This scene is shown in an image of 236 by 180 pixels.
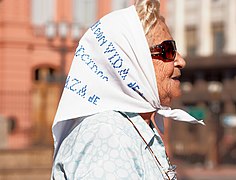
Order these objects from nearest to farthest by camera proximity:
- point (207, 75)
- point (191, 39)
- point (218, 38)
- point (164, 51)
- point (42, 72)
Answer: point (164, 51) < point (42, 72) < point (207, 75) < point (218, 38) < point (191, 39)

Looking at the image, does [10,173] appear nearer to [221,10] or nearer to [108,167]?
[108,167]

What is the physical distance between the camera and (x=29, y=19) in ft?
85.5

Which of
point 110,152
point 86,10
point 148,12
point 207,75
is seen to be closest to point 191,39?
point 207,75

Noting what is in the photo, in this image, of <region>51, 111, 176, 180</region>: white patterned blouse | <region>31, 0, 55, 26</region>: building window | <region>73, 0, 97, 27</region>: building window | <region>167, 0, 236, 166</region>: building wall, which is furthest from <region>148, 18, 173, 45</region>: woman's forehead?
<region>73, 0, 97, 27</region>: building window

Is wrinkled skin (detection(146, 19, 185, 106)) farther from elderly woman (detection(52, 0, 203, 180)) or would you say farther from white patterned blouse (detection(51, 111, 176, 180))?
white patterned blouse (detection(51, 111, 176, 180))

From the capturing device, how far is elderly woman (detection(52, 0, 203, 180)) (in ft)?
6.75

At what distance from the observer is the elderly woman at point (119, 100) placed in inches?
81.0

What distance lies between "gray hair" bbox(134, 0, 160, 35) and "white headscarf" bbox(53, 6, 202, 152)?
0.04 m

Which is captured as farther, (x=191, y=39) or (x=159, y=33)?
(x=191, y=39)

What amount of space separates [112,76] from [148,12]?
0.30 meters

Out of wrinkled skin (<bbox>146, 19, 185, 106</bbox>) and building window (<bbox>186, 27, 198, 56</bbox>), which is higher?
wrinkled skin (<bbox>146, 19, 185, 106</bbox>)

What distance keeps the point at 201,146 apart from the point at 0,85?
304 inches

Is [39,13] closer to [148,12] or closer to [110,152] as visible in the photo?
[148,12]

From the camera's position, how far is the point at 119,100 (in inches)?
86.6
